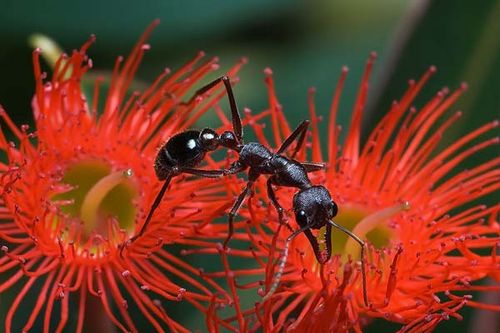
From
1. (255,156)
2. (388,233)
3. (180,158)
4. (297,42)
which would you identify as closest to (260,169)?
(255,156)

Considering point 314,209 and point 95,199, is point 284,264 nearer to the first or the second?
point 314,209

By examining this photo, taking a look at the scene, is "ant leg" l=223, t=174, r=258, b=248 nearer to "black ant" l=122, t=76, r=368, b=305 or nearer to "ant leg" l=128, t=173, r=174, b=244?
"black ant" l=122, t=76, r=368, b=305

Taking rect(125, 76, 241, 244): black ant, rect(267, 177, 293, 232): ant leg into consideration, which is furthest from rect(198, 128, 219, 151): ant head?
rect(267, 177, 293, 232): ant leg

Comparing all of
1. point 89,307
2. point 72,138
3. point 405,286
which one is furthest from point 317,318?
point 72,138

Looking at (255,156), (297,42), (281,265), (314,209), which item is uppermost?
(297,42)

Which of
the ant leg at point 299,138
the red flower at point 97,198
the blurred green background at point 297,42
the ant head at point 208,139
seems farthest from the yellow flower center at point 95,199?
the blurred green background at point 297,42

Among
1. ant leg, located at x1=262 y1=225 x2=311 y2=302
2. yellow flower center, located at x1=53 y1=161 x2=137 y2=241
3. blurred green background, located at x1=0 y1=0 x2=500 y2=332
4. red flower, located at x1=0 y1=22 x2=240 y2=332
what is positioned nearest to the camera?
ant leg, located at x1=262 y1=225 x2=311 y2=302

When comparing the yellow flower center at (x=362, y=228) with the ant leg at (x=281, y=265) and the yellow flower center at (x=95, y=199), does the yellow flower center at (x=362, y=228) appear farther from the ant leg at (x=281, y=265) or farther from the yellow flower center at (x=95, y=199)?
the yellow flower center at (x=95, y=199)
